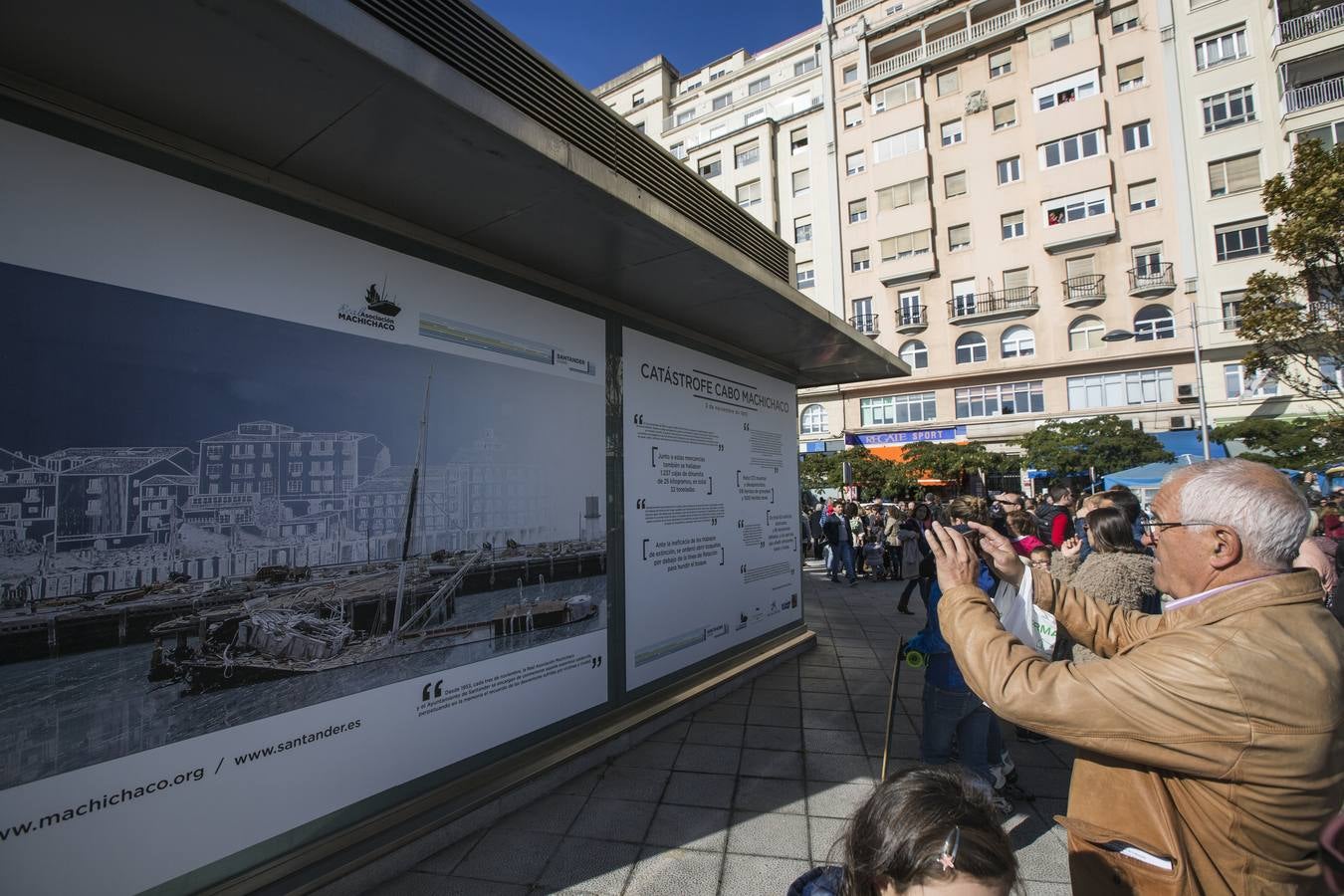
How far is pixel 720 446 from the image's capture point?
611 cm

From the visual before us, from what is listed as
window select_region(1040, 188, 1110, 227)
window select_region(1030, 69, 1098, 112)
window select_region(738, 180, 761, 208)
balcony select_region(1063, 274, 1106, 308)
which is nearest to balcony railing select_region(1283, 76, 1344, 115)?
window select_region(1040, 188, 1110, 227)

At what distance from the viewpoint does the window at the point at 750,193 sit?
3812 cm

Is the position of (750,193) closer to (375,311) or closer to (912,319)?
(912,319)

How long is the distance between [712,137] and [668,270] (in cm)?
4061

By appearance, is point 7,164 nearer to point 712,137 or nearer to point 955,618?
point 955,618

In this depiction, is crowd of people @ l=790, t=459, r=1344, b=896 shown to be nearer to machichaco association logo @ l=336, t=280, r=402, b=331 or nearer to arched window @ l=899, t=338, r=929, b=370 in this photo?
machichaco association logo @ l=336, t=280, r=402, b=331

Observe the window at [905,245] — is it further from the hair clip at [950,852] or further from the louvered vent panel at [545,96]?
the hair clip at [950,852]

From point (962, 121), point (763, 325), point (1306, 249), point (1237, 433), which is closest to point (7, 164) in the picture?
point (763, 325)

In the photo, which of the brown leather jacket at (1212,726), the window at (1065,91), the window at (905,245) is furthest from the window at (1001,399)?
the brown leather jacket at (1212,726)

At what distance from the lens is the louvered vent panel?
2826mm

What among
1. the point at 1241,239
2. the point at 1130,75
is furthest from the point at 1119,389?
→ the point at 1130,75

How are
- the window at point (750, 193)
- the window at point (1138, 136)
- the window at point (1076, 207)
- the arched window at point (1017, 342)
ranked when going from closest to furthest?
the window at point (1138, 136), the window at point (1076, 207), the arched window at point (1017, 342), the window at point (750, 193)

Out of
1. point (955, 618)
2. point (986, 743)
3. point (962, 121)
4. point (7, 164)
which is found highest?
point (962, 121)

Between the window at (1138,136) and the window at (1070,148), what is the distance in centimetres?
112
